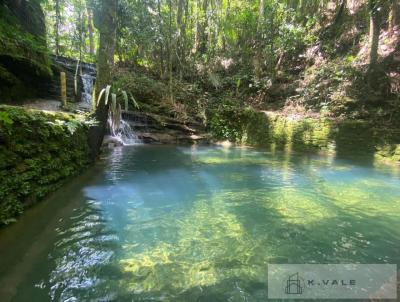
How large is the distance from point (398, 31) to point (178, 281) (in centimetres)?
1476

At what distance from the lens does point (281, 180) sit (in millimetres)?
6930

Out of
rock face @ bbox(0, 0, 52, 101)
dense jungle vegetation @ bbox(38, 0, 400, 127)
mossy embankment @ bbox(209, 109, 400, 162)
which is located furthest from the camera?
dense jungle vegetation @ bbox(38, 0, 400, 127)

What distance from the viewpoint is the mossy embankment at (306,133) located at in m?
9.94

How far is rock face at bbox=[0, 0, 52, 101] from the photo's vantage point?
8.21m

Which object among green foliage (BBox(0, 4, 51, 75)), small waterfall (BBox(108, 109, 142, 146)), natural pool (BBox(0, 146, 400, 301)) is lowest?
natural pool (BBox(0, 146, 400, 301))

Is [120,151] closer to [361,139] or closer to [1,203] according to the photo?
[1,203]

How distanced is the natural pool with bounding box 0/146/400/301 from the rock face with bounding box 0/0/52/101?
4622mm

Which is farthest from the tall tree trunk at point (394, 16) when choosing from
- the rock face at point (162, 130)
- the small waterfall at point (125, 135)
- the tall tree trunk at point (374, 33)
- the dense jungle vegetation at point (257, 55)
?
the small waterfall at point (125, 135)

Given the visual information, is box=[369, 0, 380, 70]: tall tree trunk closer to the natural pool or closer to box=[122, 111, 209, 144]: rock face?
the natural pool

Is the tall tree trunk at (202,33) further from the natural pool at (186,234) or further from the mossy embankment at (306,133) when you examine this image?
the natural pool at (186,234)

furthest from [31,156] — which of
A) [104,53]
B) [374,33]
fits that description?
[374,33]

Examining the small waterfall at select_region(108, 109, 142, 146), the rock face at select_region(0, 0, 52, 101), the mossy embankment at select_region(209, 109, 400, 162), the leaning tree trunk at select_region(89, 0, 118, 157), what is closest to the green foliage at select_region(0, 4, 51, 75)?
the rock face at select_region(0, 0, 52, 101)

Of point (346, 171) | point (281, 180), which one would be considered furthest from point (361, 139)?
point (281, 180)

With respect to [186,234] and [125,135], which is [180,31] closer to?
[125,135]
